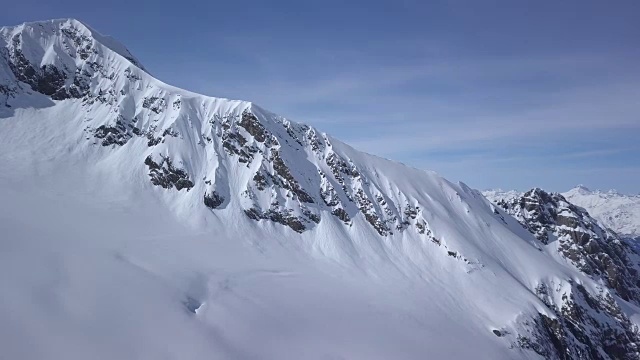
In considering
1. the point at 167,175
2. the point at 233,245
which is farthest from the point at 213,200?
the point at 233,245

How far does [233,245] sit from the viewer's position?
56.9 metres

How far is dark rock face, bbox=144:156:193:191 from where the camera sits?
6406cm

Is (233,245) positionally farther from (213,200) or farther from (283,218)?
(283,218)

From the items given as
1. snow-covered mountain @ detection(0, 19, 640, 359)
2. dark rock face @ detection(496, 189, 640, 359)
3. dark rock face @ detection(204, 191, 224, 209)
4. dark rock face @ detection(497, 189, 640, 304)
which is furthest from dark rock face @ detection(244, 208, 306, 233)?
dark rock face @ detection(497, 189, 640, 304)

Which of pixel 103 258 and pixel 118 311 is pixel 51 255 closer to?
pixel 103 258

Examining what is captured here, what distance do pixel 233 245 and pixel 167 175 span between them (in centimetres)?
1835

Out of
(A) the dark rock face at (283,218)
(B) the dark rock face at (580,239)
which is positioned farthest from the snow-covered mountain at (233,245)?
(B) the dark rock face at (580,239)

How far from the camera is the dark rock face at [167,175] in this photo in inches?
2522

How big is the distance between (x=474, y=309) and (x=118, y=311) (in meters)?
49.6

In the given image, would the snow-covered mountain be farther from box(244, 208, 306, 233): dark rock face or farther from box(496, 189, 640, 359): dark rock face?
box(496, 189, 640, 359): dark rock face

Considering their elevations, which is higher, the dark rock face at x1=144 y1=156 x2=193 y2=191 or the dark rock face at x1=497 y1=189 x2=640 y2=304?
the dark rock face at x1=497 y1=189 x2=640 y2=304

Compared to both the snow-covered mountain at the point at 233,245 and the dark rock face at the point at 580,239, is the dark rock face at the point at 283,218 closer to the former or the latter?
the snow-covered mountain at the point at 233,245

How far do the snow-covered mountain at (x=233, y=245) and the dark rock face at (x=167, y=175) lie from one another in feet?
0.80

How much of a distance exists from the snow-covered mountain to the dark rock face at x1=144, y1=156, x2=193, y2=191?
24 cm
